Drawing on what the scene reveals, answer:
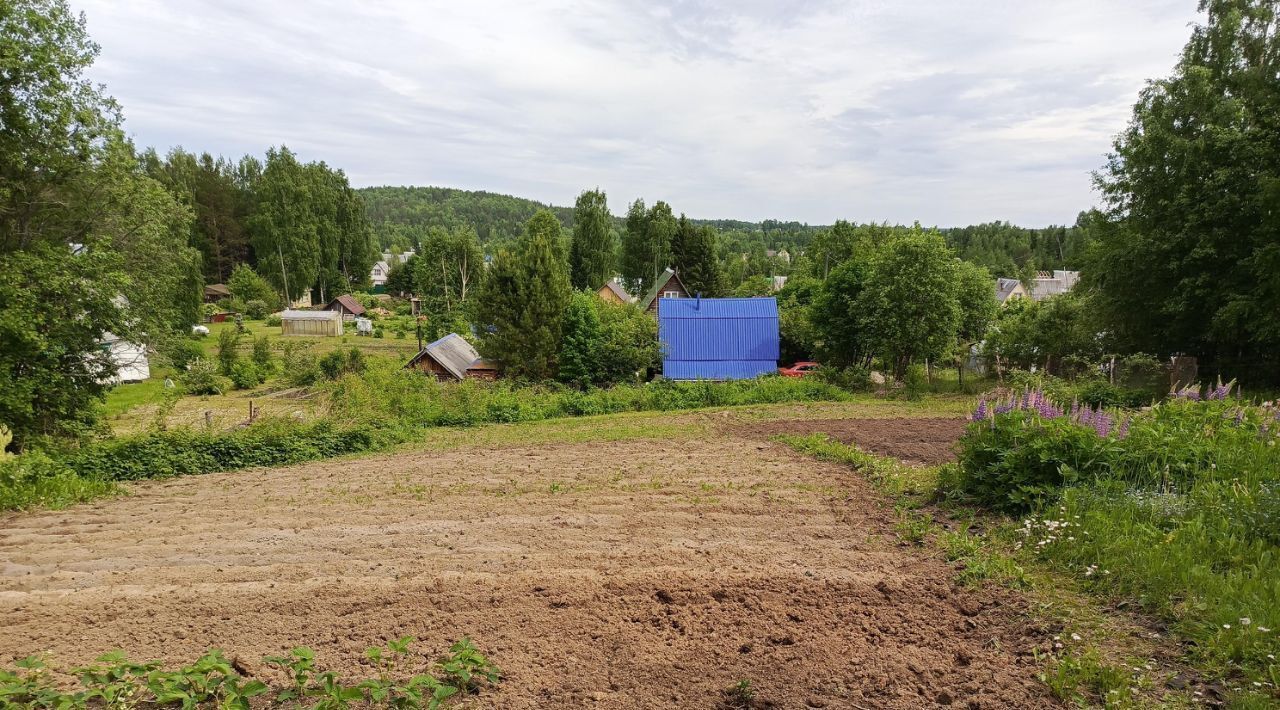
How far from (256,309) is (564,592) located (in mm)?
61227

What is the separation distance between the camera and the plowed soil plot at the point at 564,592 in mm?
4012

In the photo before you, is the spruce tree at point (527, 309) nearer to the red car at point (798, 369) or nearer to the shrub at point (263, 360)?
the red car at point (798, 369)

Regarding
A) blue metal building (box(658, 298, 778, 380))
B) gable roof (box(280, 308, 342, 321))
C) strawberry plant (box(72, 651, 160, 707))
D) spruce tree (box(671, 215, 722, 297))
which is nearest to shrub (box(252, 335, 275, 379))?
gable roof (box(280, 308, 342, 321))

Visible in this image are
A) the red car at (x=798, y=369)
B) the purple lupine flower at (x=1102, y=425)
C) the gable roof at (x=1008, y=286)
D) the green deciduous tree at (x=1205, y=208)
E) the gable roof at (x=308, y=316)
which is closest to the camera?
the purple lupine flower at (x=1102, y=425)

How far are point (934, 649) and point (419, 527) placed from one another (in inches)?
→ 236

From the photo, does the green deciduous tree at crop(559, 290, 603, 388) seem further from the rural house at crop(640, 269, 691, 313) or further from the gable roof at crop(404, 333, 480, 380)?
the rural house at crop(640, 269, 691, 313)

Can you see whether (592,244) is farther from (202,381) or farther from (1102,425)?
(1102,425)

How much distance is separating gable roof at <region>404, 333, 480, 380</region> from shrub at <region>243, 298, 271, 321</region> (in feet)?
117

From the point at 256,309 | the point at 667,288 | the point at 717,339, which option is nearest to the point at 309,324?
the point at 256,309

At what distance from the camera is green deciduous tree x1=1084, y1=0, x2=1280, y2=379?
50.4 feet

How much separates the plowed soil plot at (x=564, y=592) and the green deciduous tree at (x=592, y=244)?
155 feet

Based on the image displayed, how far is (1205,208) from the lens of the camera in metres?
16.2

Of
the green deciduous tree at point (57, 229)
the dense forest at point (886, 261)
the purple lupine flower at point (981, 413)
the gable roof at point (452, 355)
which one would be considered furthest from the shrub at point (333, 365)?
the purple lupine flower at point (981, 413)

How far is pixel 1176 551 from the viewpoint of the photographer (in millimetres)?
4867
